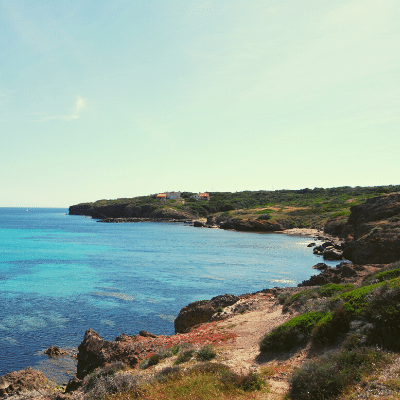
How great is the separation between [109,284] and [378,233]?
34490 mm

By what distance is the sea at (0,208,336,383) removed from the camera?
22578 millimetres

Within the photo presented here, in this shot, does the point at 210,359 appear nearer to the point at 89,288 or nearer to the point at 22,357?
the point at 22,357

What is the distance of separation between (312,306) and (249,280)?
23.7 m

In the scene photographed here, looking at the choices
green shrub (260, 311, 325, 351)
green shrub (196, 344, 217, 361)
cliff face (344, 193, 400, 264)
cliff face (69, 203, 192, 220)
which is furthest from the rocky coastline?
cliff face (69, 203, 192, 220)

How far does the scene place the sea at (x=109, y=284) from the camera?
2258 cm

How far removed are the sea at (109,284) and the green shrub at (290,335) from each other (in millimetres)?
11516

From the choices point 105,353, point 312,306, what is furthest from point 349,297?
point 105,353

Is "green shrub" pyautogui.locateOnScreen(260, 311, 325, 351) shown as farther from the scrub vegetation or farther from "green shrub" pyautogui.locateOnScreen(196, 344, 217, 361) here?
"green shrub" pyautogui.locateOnScreen(196, 344, 217, 361)

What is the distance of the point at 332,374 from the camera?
30.3 feet

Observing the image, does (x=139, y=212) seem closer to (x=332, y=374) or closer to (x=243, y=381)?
(x=243, y=381)

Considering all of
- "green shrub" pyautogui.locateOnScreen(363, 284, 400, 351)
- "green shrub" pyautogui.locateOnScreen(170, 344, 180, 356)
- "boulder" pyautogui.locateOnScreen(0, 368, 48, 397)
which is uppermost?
"green shrub" pyautogui.locateOnScreen(363, 284, 400, 351)

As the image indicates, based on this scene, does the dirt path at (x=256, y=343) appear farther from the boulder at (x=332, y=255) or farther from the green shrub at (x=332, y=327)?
the boulder at (x=332, y=255)

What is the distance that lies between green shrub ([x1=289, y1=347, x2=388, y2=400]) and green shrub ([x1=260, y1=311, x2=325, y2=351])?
310 centimetres

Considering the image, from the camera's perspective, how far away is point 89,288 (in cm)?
3628
